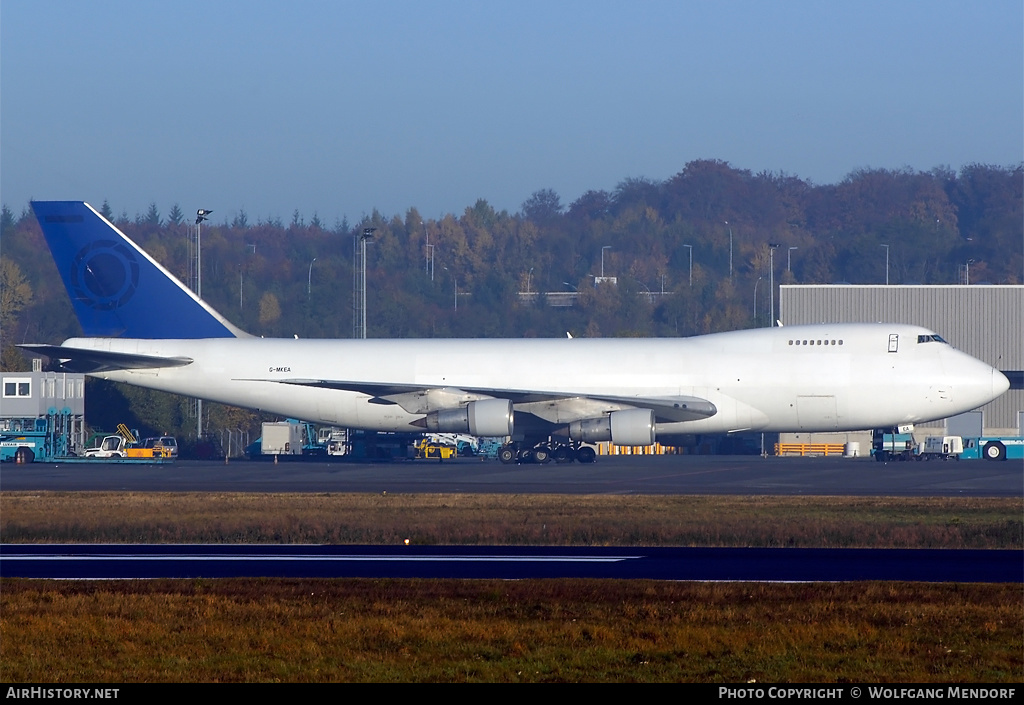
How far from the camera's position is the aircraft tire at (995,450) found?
4994 centimetres

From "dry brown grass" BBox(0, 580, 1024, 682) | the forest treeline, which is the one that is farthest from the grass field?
the forest treeline

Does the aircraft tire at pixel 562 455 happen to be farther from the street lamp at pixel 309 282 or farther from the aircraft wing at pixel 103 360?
the street lamp at pixel 309 282

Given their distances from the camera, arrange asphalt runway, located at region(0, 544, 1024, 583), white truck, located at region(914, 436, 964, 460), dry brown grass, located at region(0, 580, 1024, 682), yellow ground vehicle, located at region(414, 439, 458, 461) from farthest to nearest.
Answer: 1. yellow ground vehicle, located at region(414, 439, 458, 461)
2. white truck, located at region(914, 436, 964, 460)
3. asphalt runway, located at region(0, 544, 1024, 583)
4. dry brown grass, located at region(0, 580, 1024, 682)

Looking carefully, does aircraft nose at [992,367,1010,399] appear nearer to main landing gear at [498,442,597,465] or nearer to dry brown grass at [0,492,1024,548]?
main landing gear at [498,442,597,465]

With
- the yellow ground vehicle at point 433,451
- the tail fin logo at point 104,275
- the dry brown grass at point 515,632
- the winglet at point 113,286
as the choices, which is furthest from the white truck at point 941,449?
the dry brown grass at point 515,632

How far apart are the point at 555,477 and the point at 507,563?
17941mm

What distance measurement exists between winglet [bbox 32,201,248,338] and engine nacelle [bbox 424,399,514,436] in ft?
29.1

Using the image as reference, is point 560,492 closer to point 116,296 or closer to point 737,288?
point 116,296

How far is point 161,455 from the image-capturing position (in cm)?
5125

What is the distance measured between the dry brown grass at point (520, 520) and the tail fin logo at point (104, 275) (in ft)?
49.6

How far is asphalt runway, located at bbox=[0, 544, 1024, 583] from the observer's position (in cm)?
1681

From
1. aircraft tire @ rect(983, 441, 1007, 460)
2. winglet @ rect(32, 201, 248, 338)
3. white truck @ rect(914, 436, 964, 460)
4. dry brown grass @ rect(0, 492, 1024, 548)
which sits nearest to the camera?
dry brown grass @ rect(0, 492, 1024, 548)

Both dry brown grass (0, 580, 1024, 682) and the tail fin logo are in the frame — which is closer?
dry brown grass (0, 580, 1024, 682)

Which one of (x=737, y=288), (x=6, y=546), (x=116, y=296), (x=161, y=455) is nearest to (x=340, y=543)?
(x=6, y=546)
